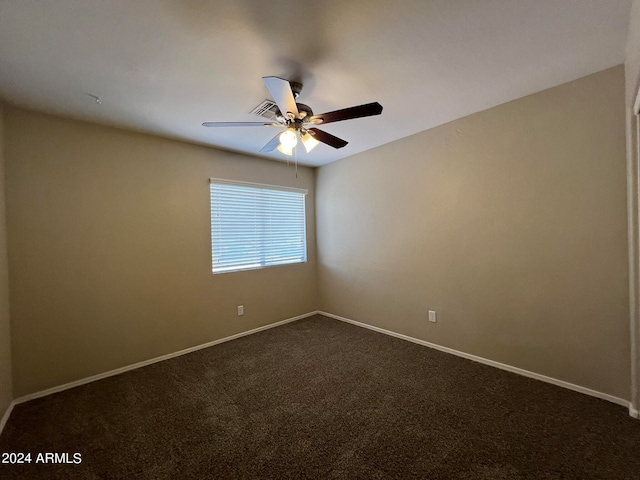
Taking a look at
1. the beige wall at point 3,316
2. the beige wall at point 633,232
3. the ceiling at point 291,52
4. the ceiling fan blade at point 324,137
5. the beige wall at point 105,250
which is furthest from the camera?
the beige wall at point 105,250

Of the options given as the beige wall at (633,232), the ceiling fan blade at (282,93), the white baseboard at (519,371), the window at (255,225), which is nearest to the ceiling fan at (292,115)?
the ceiling fan blade at (282,93)

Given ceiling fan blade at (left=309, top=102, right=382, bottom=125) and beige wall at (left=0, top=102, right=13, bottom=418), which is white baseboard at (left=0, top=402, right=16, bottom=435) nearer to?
beige wall at (left=0, top=102, right=13, bottom=418)

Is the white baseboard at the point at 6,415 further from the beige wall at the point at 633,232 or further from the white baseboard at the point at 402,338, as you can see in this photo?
the beige wall at the point at 633,232

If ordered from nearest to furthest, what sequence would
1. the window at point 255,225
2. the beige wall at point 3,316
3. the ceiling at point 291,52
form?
the ceiling at point 291,52
the beige wall at point 3,316
the window at point 255,225

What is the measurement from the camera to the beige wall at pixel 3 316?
189cm

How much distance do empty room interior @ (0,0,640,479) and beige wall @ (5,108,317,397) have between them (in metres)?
0.02

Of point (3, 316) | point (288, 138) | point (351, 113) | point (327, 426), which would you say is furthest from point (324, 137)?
point (3, 316)

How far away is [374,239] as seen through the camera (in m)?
3.46

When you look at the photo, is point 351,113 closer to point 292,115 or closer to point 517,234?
point 292,115

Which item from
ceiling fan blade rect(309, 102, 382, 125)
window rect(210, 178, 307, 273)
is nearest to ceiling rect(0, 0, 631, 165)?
ceiling fan blade rect(309, 102, 382, 125)

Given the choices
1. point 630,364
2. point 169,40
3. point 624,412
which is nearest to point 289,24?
point 169,40

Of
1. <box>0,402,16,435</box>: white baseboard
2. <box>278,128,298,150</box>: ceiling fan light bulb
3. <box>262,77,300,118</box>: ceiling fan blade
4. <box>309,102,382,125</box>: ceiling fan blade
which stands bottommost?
<box>0,402,16,435</box>: white baseboard

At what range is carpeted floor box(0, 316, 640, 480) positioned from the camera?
1.43 metres

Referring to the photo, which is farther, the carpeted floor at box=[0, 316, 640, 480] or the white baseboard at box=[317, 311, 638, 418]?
the white baseboard at box=[317, 311, 638, 418]
